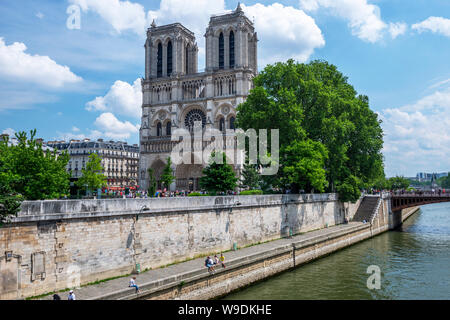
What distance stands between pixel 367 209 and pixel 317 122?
12.6 metres

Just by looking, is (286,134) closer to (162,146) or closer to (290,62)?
(290,62)

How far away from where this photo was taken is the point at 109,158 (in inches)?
3098

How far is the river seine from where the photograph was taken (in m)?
17.8

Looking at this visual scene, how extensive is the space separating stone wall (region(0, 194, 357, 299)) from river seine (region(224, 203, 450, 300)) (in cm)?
349

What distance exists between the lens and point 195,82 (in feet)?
216

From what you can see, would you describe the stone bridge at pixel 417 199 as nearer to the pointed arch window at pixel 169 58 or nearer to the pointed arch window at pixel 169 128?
the pointed arch window at pixel 169 128

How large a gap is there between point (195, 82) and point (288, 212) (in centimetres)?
4167

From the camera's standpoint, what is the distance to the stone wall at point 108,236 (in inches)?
509

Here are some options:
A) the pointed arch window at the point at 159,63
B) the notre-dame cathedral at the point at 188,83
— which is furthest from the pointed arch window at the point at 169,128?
the pointed arch window at the point at 159,63

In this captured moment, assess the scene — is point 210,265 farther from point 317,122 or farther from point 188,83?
point 188,83

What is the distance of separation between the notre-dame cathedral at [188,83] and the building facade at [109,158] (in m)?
14.2

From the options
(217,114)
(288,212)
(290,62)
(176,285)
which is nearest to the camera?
(176,285)
